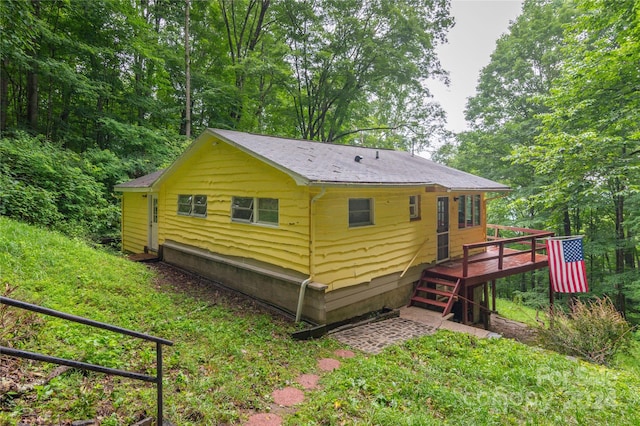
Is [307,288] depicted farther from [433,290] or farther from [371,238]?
[433,290]

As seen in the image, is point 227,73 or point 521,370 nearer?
point 521,370

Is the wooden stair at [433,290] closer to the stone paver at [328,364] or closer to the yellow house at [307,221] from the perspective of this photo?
the yellow house at [307,221]

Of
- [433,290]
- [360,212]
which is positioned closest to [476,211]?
[433,290]

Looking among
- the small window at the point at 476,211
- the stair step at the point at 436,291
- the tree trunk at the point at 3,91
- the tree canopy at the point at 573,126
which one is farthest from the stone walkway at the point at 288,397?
the tree trunk at the point at 3,91

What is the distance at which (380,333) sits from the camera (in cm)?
636

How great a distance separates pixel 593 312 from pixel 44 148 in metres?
16.2

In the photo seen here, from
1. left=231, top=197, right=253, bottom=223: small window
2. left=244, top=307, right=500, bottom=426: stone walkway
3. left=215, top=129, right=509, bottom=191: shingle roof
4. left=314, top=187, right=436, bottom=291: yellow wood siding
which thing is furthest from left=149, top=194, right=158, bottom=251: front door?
left=244, top=307, right=500, bottom=426: stone walkway

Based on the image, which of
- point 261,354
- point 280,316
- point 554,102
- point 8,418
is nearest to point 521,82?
Answer: point 554,102

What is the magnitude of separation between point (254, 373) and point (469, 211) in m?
9.25

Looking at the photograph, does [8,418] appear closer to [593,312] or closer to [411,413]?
[411,413]

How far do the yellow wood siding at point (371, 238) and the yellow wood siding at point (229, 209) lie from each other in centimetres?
42

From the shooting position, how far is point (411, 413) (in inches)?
139

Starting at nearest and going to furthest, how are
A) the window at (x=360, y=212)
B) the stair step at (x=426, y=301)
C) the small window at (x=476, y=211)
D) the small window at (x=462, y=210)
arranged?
the window at (x=360, y=212), the stair step at (x=426, y=301), the small window at (x=462, y=210), the small window at (x=476, y=211)

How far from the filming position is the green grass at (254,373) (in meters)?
3.10
